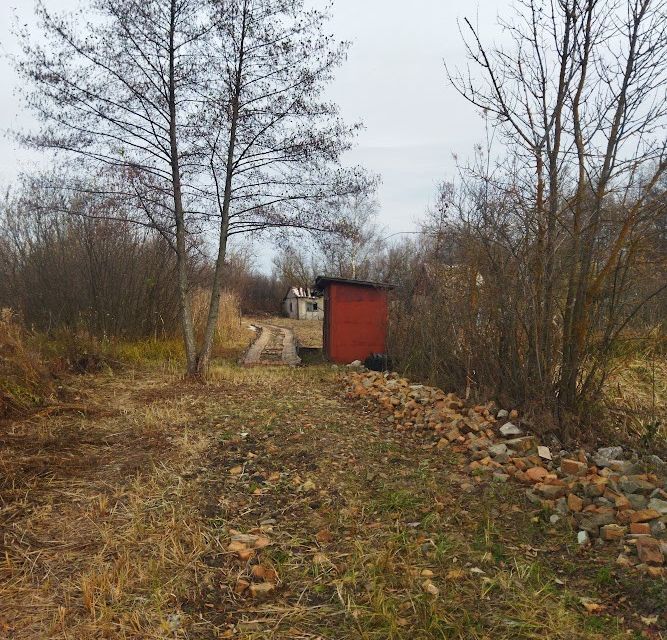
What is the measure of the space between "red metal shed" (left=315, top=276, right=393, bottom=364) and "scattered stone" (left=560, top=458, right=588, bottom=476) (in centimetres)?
704

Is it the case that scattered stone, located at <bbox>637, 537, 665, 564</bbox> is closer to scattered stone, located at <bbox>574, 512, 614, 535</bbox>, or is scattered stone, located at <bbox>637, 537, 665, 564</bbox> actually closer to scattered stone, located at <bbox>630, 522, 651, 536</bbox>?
scattered stone, located at <bbox>630, 522, 651, 536</bbox>

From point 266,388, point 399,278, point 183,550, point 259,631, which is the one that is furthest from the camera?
point 399,278

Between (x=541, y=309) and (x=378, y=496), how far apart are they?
7.96 feet

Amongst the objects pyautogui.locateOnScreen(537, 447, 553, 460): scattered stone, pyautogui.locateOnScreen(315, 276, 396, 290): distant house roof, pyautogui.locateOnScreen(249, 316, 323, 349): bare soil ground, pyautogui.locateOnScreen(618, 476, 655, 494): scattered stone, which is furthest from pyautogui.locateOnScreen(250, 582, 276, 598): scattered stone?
pyautogui.locateOnScreen(249, 316, 323, 349): bare soil ground

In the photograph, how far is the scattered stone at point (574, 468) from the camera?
371 cm

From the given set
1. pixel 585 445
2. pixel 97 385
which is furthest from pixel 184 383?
pixel 585 445

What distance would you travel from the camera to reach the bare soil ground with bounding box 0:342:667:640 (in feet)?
7.64

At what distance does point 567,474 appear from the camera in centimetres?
374

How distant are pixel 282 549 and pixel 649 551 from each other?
1.95m

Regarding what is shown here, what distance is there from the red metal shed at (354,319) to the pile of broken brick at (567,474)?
4.84 meters

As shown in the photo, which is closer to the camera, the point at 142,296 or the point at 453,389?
the point at 453,389

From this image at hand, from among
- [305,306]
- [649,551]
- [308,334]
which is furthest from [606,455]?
[305,306]

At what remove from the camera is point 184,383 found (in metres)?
8.16

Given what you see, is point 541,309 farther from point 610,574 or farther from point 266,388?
point 266,388
